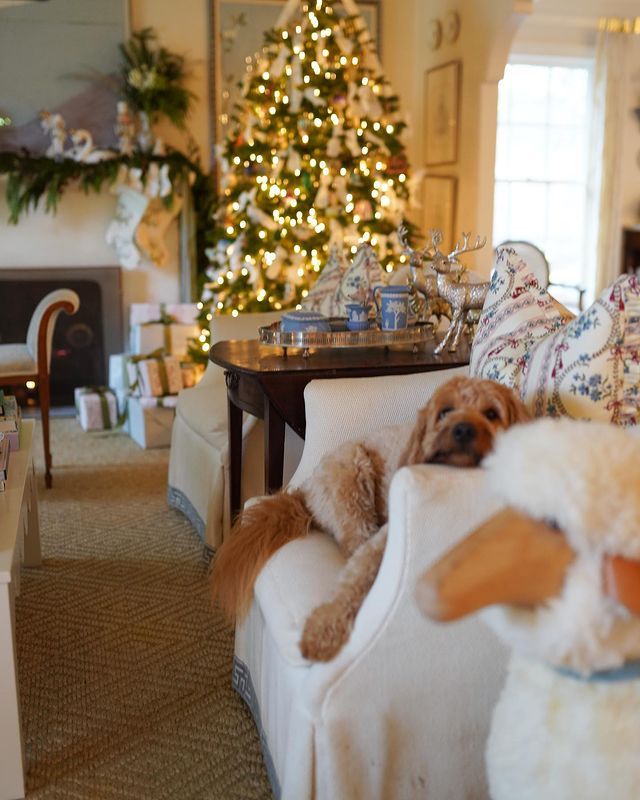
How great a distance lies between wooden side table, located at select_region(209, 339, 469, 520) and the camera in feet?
7.96

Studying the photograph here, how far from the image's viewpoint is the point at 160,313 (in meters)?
5.30

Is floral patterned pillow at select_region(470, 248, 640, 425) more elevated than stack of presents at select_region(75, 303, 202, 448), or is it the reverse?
floral patterned pillow at select_region(470, 248, 640, 425)

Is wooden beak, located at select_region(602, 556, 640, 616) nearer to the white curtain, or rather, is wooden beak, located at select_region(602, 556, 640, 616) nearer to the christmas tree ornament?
the christmas tree ornament

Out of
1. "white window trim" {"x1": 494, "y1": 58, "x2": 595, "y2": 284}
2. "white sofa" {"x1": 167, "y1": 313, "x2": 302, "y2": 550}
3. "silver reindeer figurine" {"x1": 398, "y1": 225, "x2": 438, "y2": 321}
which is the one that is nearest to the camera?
"silver reindeer figurine" {"x1": 398, "y1": 225, "x2": 438, "y2": 321}

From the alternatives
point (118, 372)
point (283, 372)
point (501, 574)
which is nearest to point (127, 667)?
point (283, 372)

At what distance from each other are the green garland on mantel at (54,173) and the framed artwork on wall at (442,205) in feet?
4.90

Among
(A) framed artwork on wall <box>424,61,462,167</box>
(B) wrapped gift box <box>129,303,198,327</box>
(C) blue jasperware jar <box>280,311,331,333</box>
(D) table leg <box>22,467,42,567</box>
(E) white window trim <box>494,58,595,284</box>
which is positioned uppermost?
(E) white window trim <box>494,58,595,284</box>

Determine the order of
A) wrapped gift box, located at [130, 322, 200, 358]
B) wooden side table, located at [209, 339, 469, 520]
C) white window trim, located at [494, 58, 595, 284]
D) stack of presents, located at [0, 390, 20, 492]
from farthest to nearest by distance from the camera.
A: white window trim, located at [494, 58, 595, 284] < wrapped gift box, located at [130, 322, 200, 358] < wooden side table, located at [209, 339, 469, 520] < stack of presents, located at [0, 390, 20, 492]

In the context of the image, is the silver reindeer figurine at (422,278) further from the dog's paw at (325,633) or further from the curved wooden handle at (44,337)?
the curved wooden handle at (44,337)

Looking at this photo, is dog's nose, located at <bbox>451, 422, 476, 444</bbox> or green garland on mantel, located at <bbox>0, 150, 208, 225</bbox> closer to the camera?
dog's nose, located at <bbox>451, 422, 476, 444</bbox>

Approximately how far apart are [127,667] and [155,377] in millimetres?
2438

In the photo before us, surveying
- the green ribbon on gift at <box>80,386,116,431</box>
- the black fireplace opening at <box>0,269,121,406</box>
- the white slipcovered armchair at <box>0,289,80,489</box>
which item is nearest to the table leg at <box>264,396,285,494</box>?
the white slipcovered armchair at <box>0,289,80,489</box>

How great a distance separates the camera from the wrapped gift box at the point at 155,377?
4.59m

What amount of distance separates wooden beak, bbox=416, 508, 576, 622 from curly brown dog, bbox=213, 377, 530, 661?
495mm
